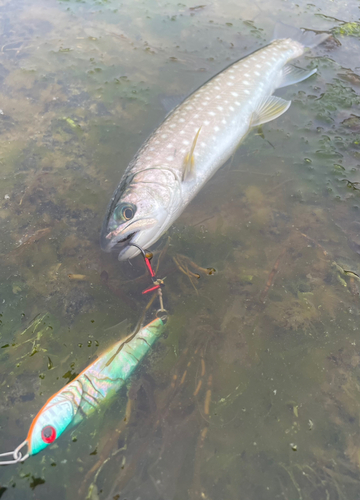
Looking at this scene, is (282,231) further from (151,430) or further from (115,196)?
(151,430)

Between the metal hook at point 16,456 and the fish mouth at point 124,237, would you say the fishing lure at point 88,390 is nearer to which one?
the metal hook at point 16,456

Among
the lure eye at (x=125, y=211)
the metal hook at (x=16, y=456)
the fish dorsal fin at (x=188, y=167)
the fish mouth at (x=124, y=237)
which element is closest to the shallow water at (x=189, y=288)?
the metal hook at (x=16, y=456)

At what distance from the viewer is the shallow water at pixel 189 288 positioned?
2172mm

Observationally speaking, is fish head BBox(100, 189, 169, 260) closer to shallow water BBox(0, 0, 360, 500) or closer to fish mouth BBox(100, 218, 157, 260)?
fish mouth BBox(100, 218, 157, 260)

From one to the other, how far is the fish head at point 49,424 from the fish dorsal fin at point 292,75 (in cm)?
515

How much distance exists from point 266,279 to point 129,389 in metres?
1.68

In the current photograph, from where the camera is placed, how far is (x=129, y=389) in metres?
2.42

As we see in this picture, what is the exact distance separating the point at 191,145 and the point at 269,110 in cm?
145

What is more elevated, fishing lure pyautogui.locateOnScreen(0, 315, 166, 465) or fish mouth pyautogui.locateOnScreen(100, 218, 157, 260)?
fish mouth pyautogui.locateOnScreen(100, 218, 157, 260)

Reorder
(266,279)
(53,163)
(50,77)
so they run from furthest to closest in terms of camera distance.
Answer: (50,77), (53,163), (266,279)

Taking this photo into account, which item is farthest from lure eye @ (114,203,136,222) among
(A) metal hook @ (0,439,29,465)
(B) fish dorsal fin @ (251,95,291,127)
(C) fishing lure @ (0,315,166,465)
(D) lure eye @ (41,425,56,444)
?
(B) fish dorsal fin @ (251,95,291,127)

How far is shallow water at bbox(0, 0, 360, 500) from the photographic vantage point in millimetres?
2172

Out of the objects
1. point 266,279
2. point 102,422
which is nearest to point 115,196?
point 266,279

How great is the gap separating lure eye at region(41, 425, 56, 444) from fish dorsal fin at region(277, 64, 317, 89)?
5.29 metres
